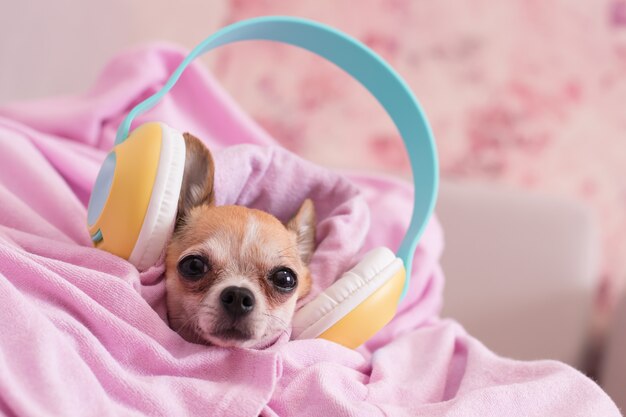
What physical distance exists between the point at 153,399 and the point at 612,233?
1.67m

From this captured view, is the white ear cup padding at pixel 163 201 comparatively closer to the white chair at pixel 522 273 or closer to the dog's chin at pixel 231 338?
the dog's chin at pixel 231 338

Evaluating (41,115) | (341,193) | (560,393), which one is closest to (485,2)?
(341,193)

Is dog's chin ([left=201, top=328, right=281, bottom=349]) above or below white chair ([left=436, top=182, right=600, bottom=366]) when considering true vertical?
above

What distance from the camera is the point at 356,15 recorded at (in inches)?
77.7

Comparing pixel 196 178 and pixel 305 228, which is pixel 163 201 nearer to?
pixel 196 178

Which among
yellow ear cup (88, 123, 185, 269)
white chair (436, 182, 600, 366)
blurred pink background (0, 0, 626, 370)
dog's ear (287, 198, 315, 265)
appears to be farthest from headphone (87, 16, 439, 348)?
blurred pink background (0, 0, 626, 370)

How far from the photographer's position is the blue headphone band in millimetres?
918

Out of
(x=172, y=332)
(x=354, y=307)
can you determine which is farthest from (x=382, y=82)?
(x=172, y=332)

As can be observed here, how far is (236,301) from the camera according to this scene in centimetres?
77

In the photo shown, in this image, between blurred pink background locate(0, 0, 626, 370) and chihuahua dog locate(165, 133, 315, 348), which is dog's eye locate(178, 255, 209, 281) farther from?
blurred pink background locate(0, 0, 626, 370)

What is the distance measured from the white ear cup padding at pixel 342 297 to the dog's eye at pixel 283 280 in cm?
3

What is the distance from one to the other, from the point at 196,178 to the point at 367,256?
244 millimetres

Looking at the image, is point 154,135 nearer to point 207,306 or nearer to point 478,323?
point 207,306

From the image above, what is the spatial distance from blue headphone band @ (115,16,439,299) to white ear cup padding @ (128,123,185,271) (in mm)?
144
